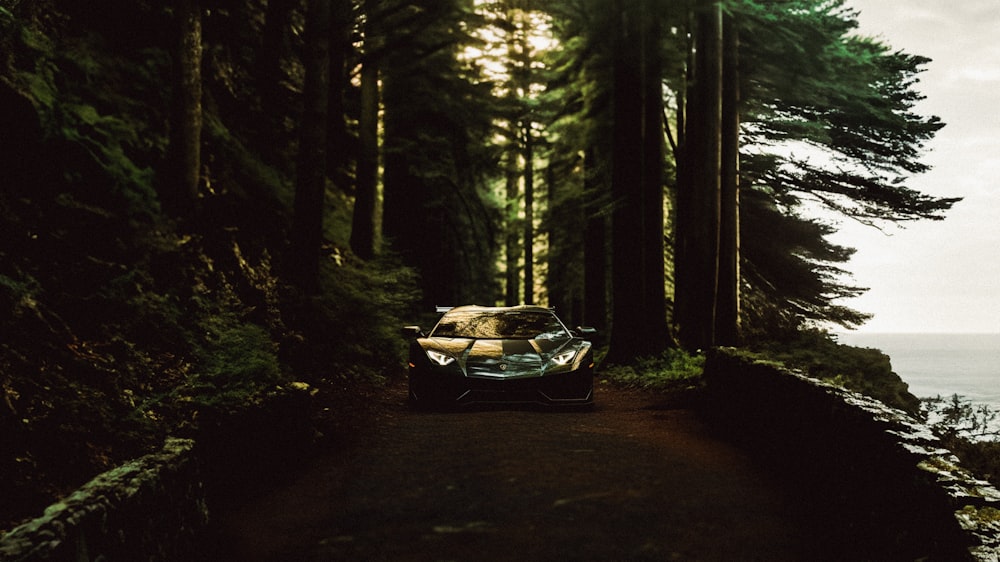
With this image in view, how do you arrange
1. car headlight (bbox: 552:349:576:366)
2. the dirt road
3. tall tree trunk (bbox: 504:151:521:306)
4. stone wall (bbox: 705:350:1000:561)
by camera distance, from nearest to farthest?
1. stone wall (bbox: 705:350:1000:561)
2. the dirt road
3. car headlight (bbox: 552:349:576:366)
4. tall tree trunk (bbox: 504:151:521:306)

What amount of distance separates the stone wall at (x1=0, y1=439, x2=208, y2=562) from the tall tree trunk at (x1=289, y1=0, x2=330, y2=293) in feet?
31.2

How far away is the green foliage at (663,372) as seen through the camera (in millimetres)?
13577

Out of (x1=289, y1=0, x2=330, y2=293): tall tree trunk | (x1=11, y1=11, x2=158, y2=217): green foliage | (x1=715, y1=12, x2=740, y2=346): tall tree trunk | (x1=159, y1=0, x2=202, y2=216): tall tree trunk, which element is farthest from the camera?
(x1=715, y1=12, x2=740, y2=346): tall tree trunk

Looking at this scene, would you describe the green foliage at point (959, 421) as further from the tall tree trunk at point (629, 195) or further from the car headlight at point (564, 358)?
the tall tree trunk at point (629, 195)

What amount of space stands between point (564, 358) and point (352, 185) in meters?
18.9

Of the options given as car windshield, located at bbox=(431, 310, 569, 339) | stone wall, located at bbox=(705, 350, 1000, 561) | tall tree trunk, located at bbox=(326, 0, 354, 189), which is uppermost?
tall tree trunk, located at bbox=(326, 0, 354, 189)

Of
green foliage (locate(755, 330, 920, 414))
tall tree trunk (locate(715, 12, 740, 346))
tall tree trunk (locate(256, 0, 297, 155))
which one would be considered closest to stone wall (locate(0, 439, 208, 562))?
green foliage (locate(755, 330, 920, 414))

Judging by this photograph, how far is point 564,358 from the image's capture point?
32.2ft

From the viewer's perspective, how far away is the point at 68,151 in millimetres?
Answer: 11008

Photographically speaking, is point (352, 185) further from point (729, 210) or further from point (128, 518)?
point (128, 518)

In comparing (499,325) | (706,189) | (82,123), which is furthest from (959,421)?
(82,123)

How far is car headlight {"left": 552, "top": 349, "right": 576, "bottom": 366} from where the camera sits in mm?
9758

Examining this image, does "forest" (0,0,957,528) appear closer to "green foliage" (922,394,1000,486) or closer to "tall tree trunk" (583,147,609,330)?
"tall tree trunk" (583,147,609,330)

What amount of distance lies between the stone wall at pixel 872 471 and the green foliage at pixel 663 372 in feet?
16.9
